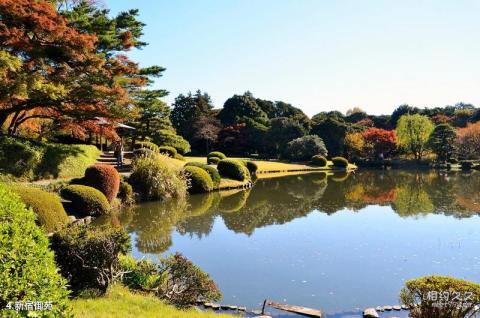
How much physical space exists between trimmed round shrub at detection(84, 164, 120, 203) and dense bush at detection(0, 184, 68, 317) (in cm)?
1197

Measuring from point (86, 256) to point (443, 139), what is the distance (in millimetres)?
43104

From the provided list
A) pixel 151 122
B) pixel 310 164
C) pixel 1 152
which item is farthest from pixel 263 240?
pixel 310 164

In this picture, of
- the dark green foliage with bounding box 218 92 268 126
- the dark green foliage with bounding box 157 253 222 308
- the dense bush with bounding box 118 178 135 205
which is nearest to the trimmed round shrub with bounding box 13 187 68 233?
the dark green foliage with bounding box 157 253 222 308

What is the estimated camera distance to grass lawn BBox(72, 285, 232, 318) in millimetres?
4880

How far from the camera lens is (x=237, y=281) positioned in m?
7.85

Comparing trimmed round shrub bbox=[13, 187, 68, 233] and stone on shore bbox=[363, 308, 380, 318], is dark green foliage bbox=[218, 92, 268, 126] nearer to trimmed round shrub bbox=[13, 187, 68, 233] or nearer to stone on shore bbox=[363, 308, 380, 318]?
A: trimmed round shrub bbox=[13, 187, 68, 233]

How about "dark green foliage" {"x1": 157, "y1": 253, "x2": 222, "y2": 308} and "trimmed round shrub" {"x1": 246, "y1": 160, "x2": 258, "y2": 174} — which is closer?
"dark green foliage" {"x1": 157, "y1": 253, "x2": 222, "y2": 308}

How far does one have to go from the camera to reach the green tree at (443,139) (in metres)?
41.4

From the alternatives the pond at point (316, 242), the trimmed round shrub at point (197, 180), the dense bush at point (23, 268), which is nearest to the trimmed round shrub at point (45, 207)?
the pond at point (316, 242)

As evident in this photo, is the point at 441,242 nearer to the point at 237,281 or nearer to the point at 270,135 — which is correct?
the point at 237,281

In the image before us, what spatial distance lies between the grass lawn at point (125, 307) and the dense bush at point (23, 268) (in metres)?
1.84

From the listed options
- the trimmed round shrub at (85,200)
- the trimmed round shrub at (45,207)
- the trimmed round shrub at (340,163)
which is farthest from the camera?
the trimmed round shrub at (340,163)

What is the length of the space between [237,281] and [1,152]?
10.7 metres

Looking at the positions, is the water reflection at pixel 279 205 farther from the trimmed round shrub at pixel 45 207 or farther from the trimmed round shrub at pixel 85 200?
the trimmed round shrub at pixel 45 207
